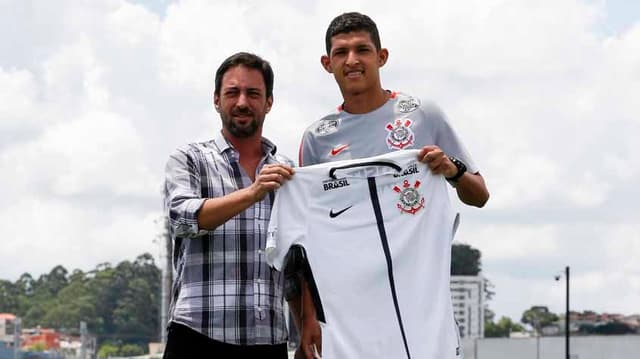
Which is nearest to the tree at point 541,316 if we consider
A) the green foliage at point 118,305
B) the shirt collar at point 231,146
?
the green foliage at point 118,305

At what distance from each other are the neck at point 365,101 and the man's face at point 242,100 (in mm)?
453

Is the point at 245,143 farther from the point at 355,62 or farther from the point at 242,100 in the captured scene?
the point at 355,62

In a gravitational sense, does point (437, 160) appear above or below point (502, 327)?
above

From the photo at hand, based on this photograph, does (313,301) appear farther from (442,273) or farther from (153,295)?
(153,295)

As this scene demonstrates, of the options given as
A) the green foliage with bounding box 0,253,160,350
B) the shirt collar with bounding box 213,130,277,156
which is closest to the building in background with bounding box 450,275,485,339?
the green foliage with bounding box 0,253,160,350

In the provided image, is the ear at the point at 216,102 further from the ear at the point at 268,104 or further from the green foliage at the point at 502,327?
the green foliage at the point at 502,327

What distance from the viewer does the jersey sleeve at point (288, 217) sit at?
7230mm

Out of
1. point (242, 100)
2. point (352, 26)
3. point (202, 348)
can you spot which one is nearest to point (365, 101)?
point (352, 26)

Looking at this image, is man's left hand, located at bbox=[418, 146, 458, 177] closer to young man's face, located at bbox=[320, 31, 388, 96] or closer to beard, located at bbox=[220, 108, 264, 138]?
young man's face, located at bbox=[320, 31, 388, 96]

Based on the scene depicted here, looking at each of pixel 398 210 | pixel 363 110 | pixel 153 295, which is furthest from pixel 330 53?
pixel 153 295

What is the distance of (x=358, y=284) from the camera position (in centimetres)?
724

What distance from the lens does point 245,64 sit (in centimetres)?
746

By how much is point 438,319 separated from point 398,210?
0.61 metres

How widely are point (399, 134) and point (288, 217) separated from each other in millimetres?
722
